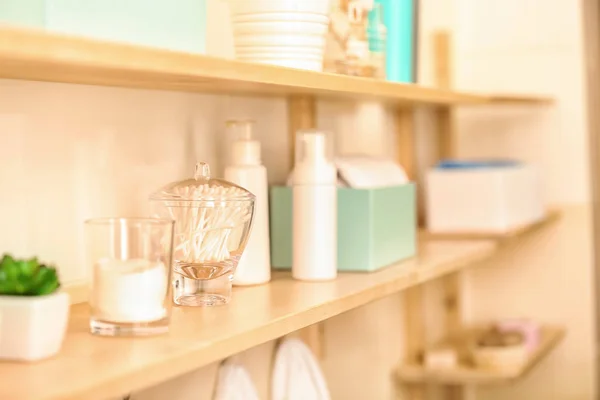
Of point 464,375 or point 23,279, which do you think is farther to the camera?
point 464,375

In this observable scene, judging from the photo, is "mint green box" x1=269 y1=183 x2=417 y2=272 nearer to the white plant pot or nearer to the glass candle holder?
the glass candle holder

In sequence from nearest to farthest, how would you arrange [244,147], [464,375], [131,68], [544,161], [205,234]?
[131,68]
[205,234]
[244,147]
[464,375]
[544,161]

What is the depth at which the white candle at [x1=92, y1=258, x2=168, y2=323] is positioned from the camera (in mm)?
912

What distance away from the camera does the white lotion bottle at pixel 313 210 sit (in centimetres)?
127

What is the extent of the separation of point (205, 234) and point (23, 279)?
28 centimetres

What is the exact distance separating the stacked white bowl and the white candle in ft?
1.14

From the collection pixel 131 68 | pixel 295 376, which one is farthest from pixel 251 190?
pixel 131 68

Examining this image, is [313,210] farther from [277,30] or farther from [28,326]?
[28,326]

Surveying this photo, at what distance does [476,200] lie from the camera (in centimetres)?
197

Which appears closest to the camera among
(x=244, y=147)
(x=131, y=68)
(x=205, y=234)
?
(x=131, y=68)

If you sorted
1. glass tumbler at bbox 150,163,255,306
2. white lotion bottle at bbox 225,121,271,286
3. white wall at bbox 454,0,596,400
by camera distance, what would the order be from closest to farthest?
glass tumbler at bbox 150,163,255,306 < white lotion bottle at bbox 225,121,271,286 < white wall at bbox 454,0,596,400

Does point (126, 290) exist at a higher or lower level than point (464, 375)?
higher

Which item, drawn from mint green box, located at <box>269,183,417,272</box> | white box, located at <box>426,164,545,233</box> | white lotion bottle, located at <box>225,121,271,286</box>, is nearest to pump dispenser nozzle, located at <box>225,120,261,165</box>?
white lotion bottle, located at <box>225,121,271,286</box>

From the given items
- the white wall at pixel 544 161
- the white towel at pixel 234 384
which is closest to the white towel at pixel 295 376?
the white towel at pixel 234 384
